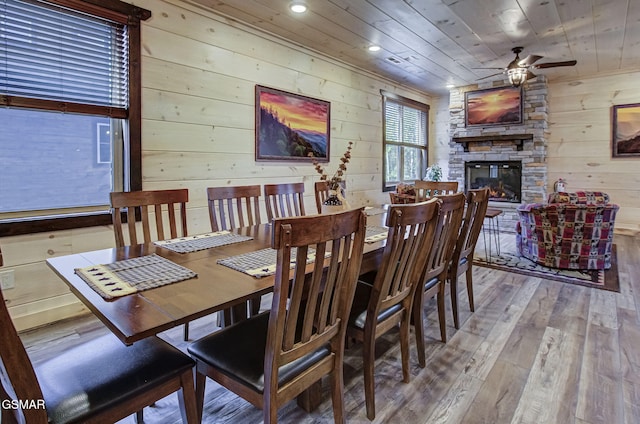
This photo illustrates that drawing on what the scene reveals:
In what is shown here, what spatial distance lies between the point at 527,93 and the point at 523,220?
2.88 m

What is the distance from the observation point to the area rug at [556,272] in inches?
139

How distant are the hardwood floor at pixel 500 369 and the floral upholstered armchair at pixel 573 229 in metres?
0.77

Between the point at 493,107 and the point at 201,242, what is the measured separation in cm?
600

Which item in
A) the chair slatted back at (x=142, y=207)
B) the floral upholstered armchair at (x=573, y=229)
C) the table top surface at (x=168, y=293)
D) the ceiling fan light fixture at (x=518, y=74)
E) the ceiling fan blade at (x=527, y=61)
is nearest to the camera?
the table top surface at (x=168, y=293)

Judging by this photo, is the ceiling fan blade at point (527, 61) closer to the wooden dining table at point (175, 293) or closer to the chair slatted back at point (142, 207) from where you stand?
the wooden dining table at point (175, 293)

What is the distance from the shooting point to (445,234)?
6.74 feet

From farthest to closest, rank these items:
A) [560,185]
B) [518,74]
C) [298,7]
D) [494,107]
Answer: [494,107] < [560,185] < [518,74] < [298,7]

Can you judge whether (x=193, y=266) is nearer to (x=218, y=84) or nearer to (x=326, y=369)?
(x=326, y=369)

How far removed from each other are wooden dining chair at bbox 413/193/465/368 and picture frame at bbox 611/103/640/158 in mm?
5305

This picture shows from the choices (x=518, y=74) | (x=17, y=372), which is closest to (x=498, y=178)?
(x=518, y=74)

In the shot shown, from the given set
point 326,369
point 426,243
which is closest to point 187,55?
point 426,243

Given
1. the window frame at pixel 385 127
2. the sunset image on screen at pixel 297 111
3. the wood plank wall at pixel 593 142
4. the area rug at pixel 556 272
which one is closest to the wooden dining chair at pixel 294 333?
the sunset image on screen at pixel 297 111

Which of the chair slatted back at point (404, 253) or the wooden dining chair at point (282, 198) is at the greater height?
the wooden dining chair at point (282, 198)

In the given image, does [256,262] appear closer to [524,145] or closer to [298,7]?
[298,7]
